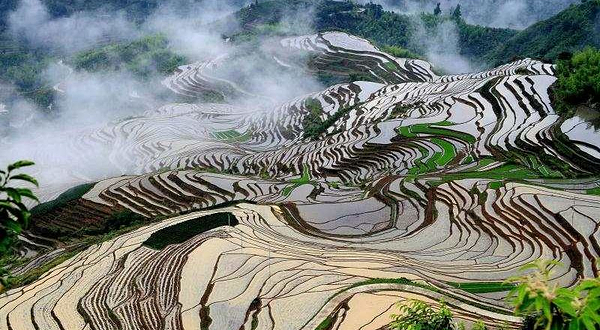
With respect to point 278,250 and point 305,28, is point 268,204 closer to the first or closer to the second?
point 278,250

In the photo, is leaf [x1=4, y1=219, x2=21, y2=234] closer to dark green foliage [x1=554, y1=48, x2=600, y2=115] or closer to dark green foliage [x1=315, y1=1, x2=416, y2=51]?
dark green foliage [x1=554, y1=48, x2=600, y2=115]

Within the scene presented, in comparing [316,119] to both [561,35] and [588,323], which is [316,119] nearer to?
[561,35]

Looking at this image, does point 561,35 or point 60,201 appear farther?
point 561,35

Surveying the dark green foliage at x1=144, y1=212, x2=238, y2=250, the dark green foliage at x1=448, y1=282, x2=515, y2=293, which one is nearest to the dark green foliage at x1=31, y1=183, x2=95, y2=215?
the dark green foliage at x1=144, y1=212, x2=238, y2=250

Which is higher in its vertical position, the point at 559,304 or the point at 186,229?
the point at 186,229

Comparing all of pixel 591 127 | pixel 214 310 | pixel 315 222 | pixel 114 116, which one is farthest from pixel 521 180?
pixel 114 116

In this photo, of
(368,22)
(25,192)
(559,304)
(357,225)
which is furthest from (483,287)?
(368,22)

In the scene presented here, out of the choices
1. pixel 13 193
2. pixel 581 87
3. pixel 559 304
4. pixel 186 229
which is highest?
pixel 581 87
